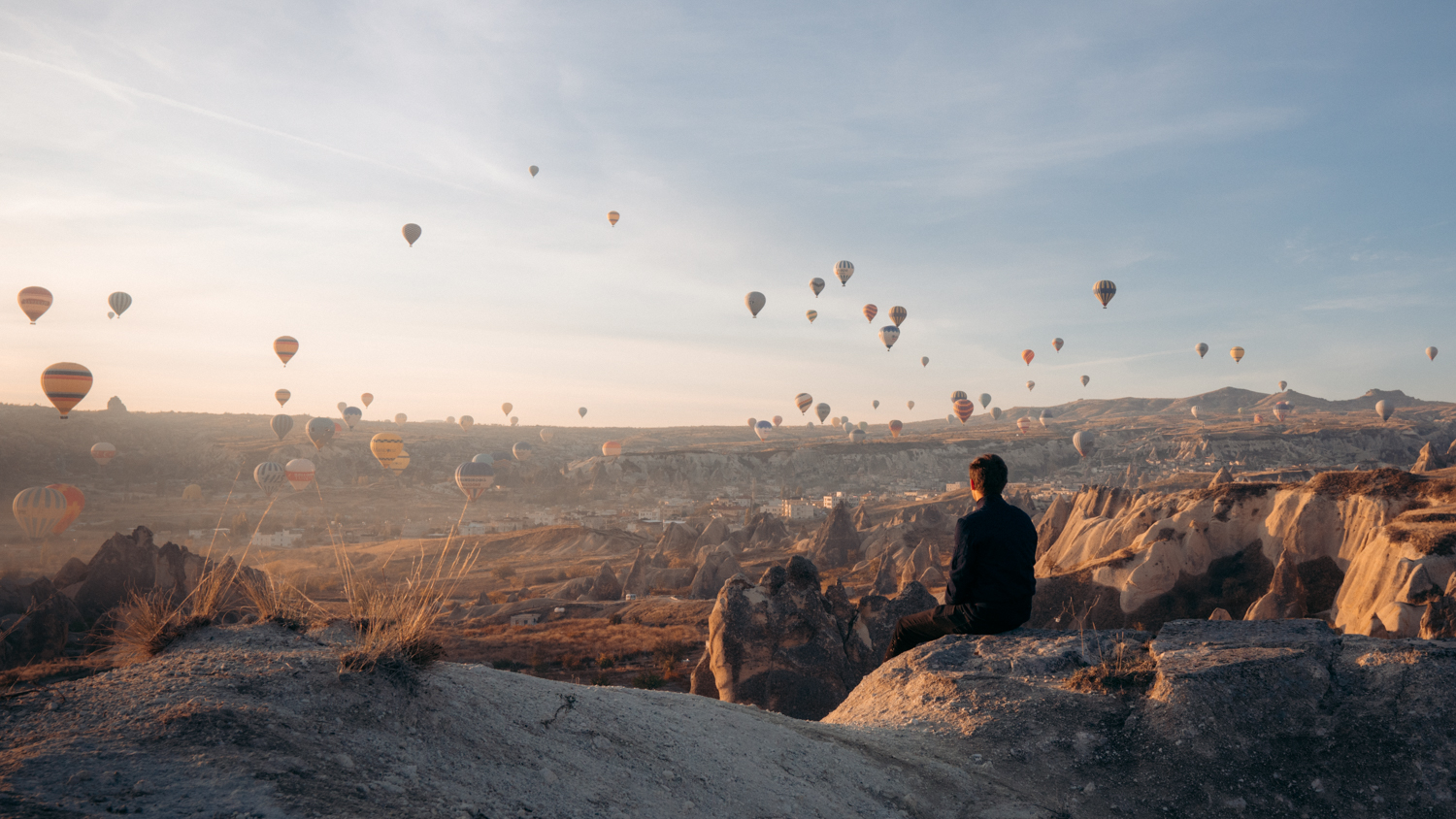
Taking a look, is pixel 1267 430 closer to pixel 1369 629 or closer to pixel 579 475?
pixel 579 475

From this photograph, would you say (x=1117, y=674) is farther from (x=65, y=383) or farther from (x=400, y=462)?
(x=400, y=462)

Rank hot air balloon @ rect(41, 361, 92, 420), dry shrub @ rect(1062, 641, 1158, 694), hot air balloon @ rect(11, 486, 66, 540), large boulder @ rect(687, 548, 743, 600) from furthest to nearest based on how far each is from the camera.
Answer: hot air balloon @ rect(41, 361, 92, 420) → hot air balloon @ rect(11, 486, 66, 540) → large boulder @ rect(687, 548, 743, 600) → dry shrub @ rect(1062, 641, 1158, 694)

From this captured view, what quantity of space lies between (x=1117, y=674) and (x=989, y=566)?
1499 mm

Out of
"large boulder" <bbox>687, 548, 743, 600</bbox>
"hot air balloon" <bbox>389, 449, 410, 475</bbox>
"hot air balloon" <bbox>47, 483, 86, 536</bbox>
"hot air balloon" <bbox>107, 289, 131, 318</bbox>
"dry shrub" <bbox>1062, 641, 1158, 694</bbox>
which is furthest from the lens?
"hot air balloon" <bbox>389, 449, 410, 475</bbox>

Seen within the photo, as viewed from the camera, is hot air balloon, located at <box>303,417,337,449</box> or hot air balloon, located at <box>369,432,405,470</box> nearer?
hot air balloon, located at <box>369,432,405,470</box>

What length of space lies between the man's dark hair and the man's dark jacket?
100 mm

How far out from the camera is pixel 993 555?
677 centimetres

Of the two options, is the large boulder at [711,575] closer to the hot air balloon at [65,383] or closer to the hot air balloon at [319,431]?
the hot air balloon at [65,383]

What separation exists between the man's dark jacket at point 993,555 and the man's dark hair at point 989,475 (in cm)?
10

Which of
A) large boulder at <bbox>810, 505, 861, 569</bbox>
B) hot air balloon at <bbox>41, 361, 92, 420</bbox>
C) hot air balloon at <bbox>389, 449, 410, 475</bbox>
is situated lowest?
large boulder at <bbox>810, 505, 861, 569</bbox>

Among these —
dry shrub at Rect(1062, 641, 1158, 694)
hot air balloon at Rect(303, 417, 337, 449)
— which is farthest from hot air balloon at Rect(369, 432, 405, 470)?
dry shrub at Rect(1062, 641, 1158, 694)

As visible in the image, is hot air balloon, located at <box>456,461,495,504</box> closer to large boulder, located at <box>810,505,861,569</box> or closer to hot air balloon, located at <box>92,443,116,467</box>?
large boulder, located at <box>810,505,861,569</box>

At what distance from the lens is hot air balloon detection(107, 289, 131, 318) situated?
233 feet

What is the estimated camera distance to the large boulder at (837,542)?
51.1 m
